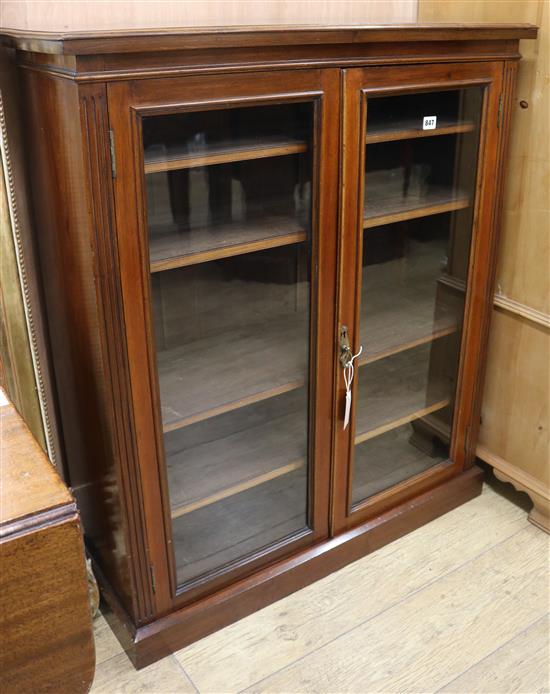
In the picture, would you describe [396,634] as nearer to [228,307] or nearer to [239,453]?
[239,453]

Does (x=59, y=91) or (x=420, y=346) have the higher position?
(x=59, y=91)

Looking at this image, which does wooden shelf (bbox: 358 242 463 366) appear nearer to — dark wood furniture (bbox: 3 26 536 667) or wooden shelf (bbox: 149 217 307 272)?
dark wood furniture (bbox: 3 26 536 667)

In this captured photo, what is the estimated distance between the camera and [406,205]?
1650mm

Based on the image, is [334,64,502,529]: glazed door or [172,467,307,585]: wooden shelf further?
[172,467,307,585]: wooden shelf

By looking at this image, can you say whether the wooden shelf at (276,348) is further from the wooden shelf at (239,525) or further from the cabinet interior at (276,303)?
the wooden shelf at (239,525)

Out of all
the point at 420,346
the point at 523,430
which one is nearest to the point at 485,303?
the point at 420,346

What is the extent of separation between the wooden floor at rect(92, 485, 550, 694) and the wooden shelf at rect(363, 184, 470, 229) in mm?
894

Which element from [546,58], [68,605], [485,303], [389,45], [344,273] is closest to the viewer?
[68,605]

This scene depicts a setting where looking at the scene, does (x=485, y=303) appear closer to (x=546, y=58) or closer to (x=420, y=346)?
(x=420, y=346)

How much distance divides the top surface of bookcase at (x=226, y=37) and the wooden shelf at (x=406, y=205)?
33cm

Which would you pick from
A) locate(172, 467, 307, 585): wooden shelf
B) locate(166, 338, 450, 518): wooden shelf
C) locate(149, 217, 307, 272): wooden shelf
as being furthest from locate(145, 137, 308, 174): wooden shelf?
locate(172, 467, 307, 585): wooden shelf

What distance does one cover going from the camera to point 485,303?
1.85m

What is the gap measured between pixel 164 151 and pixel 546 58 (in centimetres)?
96

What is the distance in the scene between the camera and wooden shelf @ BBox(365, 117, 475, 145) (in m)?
1.48
